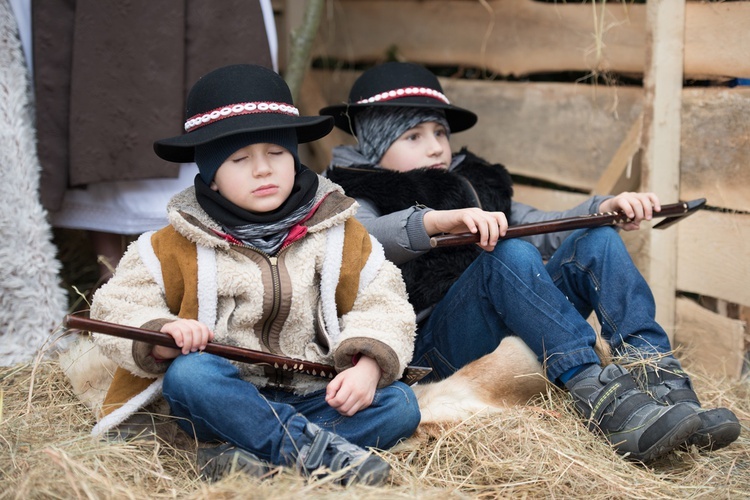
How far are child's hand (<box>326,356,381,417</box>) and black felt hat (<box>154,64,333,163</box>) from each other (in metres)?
0.60

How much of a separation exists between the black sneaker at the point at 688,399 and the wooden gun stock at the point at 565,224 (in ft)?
1.30

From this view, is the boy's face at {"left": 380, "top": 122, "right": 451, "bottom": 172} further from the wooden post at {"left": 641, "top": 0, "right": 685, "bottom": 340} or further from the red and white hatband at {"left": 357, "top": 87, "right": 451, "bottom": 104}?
the wooden post at {"left": 641, "top": 0, "right": 685, "bottom": 340}

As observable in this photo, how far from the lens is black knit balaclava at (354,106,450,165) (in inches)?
105

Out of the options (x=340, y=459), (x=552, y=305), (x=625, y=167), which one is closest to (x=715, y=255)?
(x=625, y=167)

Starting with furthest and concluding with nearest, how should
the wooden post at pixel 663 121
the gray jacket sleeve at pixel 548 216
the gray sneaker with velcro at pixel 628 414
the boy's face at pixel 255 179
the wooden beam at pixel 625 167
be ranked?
the wooden beam at pixel 625 167 → the wooden post at pixel 663 121 → the gray jacket sleeve at pixel 548 216 → the boy's face at pixel 255 179 → the gray sneaker with velcro at pixel 628 414

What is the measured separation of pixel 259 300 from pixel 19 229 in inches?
38.7

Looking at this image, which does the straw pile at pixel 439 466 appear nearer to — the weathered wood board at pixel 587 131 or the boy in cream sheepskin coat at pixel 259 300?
the boy in cream sheepskin coat at pixel 259 300

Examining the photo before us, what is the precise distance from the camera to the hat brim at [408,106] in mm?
2631

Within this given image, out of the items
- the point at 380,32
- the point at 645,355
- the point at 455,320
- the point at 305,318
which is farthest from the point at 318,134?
the point at 380,32

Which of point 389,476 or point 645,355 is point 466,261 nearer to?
point 645,355

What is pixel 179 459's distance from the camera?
2.08m

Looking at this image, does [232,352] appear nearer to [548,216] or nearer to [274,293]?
[274,293]

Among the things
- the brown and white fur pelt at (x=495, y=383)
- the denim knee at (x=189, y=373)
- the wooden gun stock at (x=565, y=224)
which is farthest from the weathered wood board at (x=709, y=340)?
the denim knee at (x=189, y=373)

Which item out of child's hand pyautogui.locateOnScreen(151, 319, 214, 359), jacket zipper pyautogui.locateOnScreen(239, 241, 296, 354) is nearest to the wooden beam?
jacket zipper pyautogui.locateOnScreen(239, 241, 296, 354)
